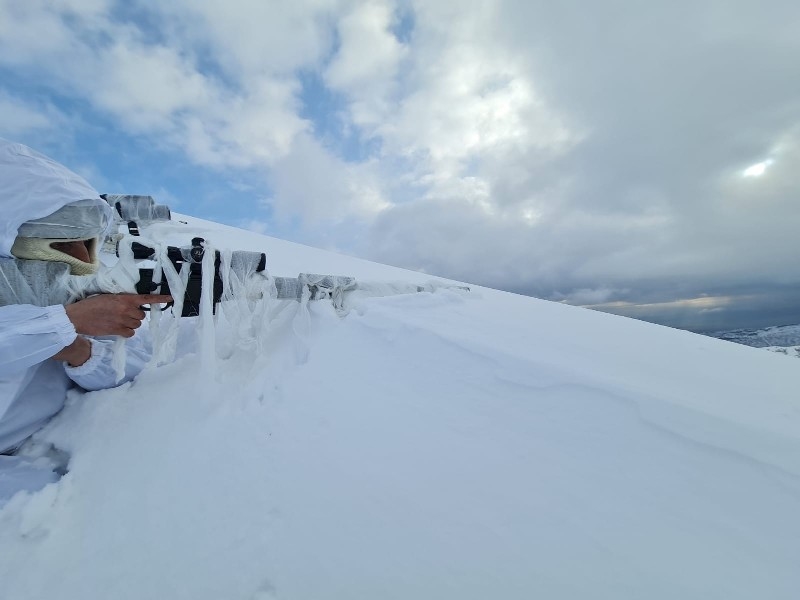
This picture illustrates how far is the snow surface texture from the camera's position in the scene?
30.5 inches

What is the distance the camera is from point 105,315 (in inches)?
53.2

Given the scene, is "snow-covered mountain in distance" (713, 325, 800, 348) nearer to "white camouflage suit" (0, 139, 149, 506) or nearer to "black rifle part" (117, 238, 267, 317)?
"black rifle part" (117, 238, 267, 317)

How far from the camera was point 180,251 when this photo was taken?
1.50m

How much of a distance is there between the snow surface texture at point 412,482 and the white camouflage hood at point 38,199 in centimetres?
66

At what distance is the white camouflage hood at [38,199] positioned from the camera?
127 centimetres

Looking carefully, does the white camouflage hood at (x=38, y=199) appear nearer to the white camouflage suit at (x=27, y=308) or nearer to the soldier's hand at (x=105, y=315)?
the white camouflage suit at (x=27, y=308)

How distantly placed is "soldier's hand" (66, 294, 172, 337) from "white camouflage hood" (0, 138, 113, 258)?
304mm

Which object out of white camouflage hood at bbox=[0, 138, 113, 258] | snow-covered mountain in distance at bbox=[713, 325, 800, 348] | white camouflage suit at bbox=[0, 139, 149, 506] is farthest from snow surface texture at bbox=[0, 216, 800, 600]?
snow-covered mountain in distance at bbox=[713, 325, 800, 348]

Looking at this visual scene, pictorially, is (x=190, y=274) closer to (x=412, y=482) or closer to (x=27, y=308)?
(x=27, y=308)

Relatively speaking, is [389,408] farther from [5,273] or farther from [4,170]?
[4,170]

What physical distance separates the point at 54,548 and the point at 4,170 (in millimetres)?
1364

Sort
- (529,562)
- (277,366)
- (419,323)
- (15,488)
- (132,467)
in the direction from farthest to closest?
(419,323) → (277,366) → (132,467) → (15,488) → (529,562)

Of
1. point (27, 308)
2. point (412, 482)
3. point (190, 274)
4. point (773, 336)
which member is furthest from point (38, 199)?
point (773, 336)

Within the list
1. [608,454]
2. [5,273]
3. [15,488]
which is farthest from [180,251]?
[608,454]
